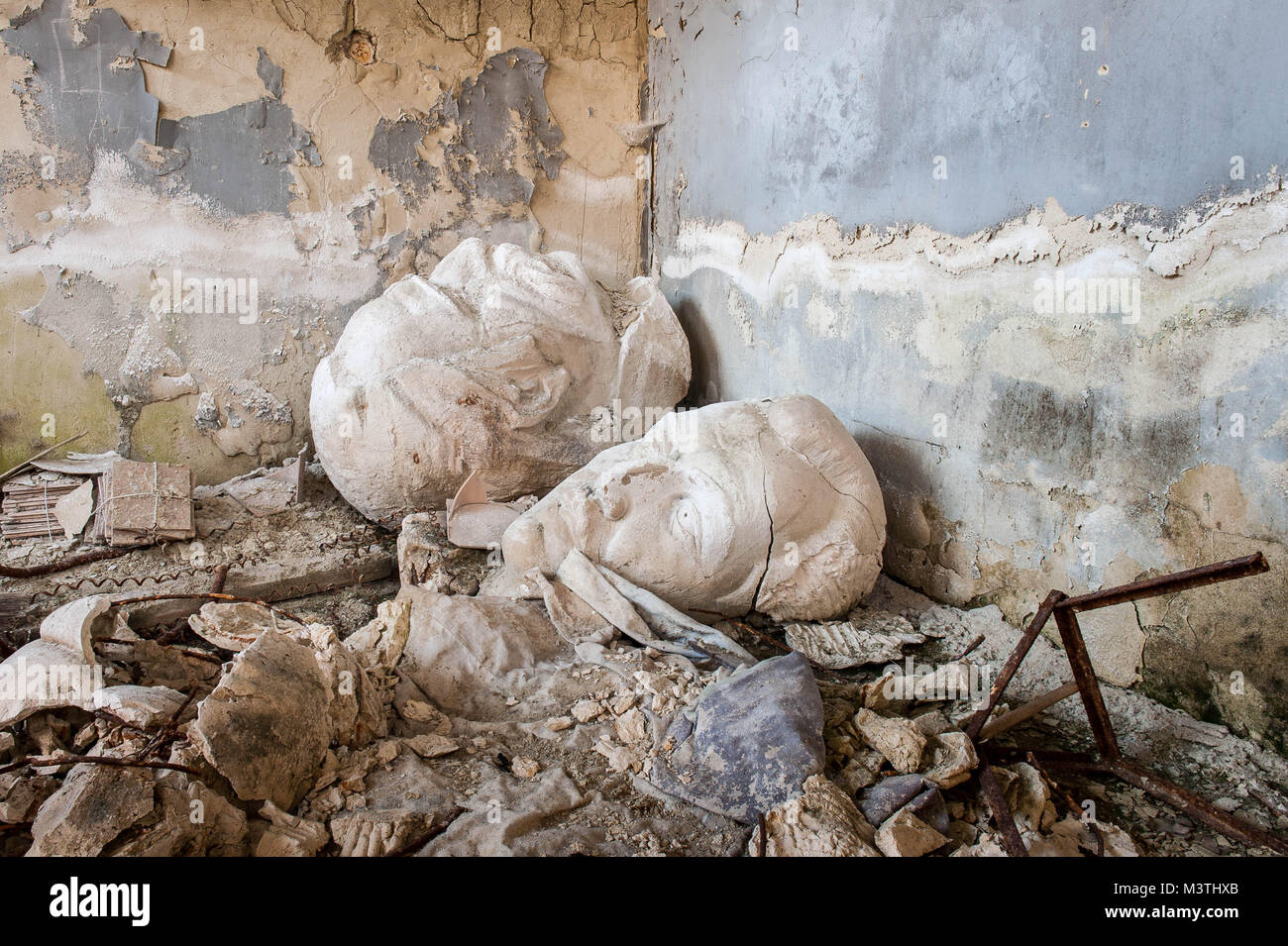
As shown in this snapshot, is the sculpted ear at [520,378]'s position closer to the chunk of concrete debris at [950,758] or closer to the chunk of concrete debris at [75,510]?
the chunk of concrete debris at [75,510]

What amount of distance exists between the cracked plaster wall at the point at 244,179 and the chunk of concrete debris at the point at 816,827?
3639mm

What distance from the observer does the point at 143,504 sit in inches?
140

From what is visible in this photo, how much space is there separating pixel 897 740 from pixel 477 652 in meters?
1.34

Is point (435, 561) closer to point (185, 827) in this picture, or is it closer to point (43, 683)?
point (43, 683)

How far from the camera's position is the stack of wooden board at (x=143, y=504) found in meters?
3.49

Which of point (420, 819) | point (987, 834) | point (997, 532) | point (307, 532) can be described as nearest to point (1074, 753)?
point (987, 834)

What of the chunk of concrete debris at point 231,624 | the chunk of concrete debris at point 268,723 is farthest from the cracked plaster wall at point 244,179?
the chunk of concrete debris at point 268,723

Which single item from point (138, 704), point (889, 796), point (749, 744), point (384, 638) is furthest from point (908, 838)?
point (138, 704)

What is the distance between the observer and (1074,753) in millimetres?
2223

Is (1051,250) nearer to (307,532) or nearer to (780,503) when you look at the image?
(780,503)

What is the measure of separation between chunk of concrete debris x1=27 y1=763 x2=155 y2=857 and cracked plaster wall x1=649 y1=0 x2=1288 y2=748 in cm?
261

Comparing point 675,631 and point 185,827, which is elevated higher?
point 675,631

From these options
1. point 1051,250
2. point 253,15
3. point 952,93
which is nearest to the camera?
point 1051,250

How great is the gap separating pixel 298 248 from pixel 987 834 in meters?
4.27
